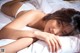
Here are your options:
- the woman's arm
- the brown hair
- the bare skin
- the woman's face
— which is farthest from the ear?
the woman's arm

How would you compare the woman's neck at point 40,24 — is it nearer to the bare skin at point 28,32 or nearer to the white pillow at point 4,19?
the bare skin at point 28,32

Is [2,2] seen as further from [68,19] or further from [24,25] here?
[68,19]

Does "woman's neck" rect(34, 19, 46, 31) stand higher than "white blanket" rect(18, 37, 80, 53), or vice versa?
"woman's neck" rect(34, 19, 46, 31)

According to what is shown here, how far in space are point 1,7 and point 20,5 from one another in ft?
0.82

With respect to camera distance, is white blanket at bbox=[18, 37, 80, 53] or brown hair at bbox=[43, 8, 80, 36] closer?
white blanket at bbox=[18, 37, 80, 53]

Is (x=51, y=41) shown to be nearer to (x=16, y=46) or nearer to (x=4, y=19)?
(x=16, y=46)

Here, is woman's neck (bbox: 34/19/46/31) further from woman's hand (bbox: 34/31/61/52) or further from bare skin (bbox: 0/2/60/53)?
woman's hand (bbox: 34/31/61/52)

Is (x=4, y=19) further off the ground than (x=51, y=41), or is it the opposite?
(x=4, y=19)

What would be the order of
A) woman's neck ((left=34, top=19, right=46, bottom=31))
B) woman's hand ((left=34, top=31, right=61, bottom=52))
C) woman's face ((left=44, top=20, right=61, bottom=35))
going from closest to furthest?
woman's hand ((left=34, top=31, right=61, bottom=52))
woman's face ((left=44, top=20, right=61, bottom=35))
woman's neck ((left=34, top=19, right=46, bottom=31))

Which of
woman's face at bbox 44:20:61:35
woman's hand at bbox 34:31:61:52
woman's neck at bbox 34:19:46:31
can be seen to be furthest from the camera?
woman's neck at bbox 34:19:46:31

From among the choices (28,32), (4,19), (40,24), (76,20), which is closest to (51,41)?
(28,32)

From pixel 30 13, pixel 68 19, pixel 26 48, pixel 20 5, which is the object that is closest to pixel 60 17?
pixel 68 19

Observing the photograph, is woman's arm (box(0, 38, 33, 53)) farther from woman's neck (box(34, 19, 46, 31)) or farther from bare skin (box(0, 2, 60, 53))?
woman's neck (box(34, 19, 46, 31))

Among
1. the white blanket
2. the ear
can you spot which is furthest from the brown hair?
the white blanket
